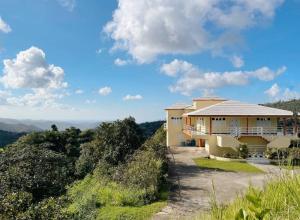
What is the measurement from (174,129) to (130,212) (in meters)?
33.7

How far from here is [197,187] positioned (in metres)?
19.4

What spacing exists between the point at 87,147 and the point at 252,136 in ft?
55.4

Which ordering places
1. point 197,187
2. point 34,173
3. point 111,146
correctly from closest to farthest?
point 197,187, point 34,173, point 111,146

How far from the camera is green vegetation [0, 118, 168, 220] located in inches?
436

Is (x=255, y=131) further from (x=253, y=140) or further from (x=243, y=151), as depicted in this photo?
(x=243, y=151)

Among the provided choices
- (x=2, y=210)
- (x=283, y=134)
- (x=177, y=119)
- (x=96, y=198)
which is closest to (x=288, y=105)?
(x=177, y=119)

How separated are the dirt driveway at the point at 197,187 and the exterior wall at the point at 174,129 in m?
17.4

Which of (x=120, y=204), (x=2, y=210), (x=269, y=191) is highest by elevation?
(x=269, y=191)

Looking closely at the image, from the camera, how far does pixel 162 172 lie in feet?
68.8

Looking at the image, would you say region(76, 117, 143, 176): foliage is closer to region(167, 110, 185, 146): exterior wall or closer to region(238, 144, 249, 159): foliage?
region(238, 144, 249, 159): foliage

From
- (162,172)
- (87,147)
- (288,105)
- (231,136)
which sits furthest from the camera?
(288,105)

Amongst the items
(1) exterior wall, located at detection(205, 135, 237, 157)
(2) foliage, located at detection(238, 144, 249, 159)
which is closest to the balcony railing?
(1) exterior wall, located at detection(205, 135, 237, 157)

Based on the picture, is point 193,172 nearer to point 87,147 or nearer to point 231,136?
point 87,147

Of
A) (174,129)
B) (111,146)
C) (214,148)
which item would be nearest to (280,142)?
(214,148)
